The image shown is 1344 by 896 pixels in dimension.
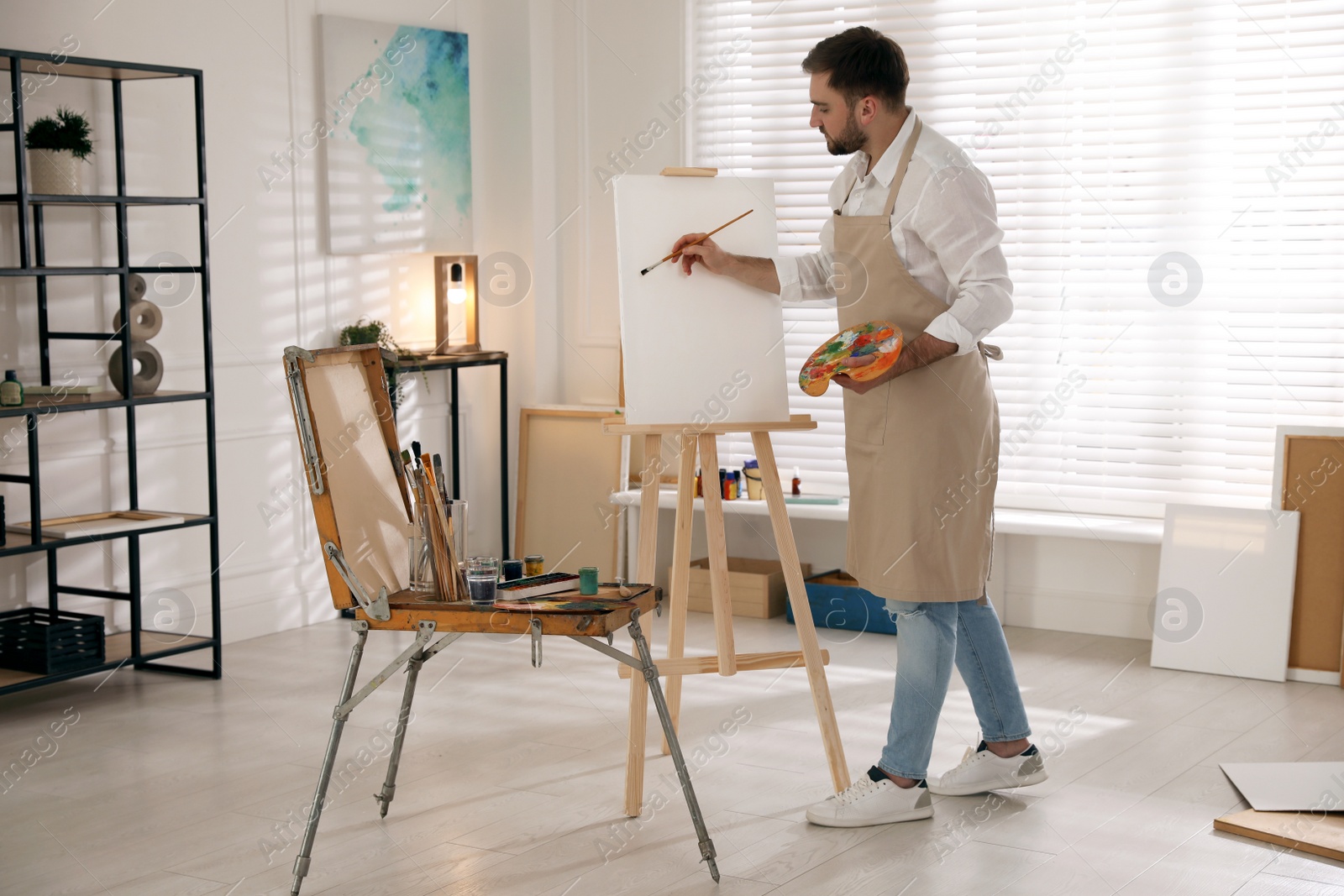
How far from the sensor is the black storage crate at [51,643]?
3.92m

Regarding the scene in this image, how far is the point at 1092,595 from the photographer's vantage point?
5000 millimetres

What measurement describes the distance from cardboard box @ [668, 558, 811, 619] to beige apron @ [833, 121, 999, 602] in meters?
2.19

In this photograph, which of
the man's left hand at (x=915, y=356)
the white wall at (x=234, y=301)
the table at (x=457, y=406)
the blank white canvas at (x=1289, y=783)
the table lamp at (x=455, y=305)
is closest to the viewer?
the man's left hand at (x=915, y=356)

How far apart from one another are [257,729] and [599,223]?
9.23 feet

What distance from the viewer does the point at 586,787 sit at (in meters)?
3.36

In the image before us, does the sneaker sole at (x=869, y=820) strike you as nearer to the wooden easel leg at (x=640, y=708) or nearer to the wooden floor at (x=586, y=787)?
the wooden floor at (x=586, y=787)

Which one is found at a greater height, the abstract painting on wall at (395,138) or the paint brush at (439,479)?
the abstract painting on wall at (395,138)

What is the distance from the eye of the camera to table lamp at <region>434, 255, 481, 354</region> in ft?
18.6

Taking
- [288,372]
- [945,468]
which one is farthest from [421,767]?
[945,468]

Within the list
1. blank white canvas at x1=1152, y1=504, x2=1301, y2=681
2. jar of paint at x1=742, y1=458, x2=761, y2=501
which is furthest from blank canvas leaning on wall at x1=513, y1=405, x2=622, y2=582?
blank white canvas at x1=1152, y1=504, x2=1301, y2=681

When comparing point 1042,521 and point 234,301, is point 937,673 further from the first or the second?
point 234,301

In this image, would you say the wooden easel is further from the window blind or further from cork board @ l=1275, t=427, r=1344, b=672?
the window blind

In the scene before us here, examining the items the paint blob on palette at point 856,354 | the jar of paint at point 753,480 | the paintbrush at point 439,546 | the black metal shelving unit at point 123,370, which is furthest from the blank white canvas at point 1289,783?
the black metal shelving unit at point 123,370

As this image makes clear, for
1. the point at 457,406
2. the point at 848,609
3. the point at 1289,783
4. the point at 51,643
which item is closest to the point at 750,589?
the point at 848,609
